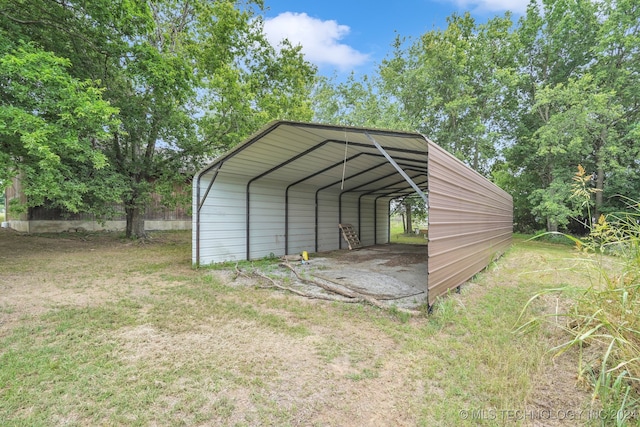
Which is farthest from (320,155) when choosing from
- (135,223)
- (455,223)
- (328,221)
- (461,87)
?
(461,87)

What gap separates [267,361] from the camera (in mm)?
2445

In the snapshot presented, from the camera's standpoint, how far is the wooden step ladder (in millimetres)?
10558

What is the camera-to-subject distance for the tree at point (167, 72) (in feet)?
21.7

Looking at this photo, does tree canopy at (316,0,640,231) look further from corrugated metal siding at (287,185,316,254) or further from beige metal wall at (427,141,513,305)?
corrugated metal siding at (287,185,316,254)

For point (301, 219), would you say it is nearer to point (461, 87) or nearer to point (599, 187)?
point (461, 87)

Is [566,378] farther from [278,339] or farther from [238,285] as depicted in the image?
[238,285]

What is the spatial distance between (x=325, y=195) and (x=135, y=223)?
689 centimetres

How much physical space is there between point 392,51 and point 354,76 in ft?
8.85

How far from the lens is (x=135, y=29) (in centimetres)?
701

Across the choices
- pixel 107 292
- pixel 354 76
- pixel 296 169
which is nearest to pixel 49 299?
pixel 107 292

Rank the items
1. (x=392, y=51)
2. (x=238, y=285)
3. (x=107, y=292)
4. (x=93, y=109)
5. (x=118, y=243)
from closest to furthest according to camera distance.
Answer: (x=107, y=292) → (x=238, y=285) → (x=93, y=109) → (x=118, y=243) → (x=392, y=51)

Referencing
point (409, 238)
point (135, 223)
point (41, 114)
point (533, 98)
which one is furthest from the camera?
point (409, 238)

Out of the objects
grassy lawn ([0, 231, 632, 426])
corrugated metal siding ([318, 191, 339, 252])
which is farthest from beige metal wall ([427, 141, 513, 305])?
corrugated metal siding ([318, 191, 339, 252])

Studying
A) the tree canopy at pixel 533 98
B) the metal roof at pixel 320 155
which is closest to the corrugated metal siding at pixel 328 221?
the metal roof at pixel 320 155
